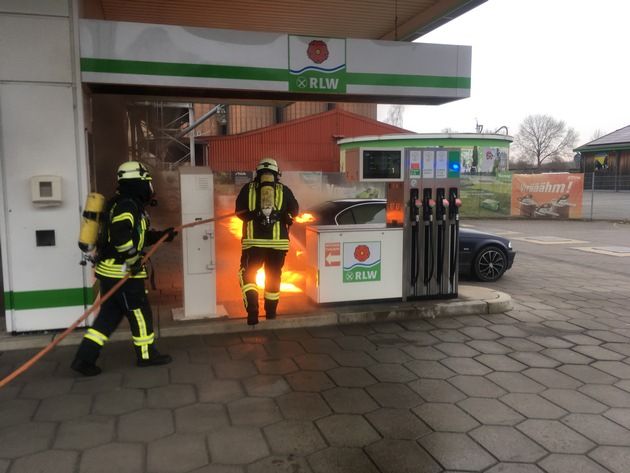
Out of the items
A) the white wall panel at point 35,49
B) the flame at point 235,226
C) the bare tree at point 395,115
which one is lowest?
the flame at point 235,226

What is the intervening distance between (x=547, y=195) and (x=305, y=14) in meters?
17.8

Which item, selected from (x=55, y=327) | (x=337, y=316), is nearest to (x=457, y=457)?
(x=337, y=316)

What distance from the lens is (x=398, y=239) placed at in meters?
6.47

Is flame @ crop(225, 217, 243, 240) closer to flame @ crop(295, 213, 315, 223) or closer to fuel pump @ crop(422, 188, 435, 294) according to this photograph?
flame @ crop(295, 213, 315, 223)

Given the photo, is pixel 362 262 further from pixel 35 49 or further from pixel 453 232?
pixel 35 49

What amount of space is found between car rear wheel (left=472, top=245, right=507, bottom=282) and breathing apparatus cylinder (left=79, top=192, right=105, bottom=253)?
21.2 feet

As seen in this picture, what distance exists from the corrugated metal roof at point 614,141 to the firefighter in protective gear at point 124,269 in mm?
47541

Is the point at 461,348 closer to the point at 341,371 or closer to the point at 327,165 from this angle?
the point at 341,371

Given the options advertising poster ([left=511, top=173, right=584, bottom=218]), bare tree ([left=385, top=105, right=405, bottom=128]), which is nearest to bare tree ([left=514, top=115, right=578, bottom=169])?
bare tree ([left=385, top=105, right=405, bottom=128])

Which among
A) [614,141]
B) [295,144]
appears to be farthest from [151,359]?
[614,141]

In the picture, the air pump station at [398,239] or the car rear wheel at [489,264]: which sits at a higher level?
the air pump station at [398,239]

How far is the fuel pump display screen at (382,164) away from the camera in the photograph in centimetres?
611

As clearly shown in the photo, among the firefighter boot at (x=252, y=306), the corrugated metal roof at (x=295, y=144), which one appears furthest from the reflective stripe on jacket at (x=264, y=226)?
the corrugated metal roof at (x=295, y=144)

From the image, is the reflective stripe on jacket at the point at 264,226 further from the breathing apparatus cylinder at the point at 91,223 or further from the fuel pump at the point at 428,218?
the breathing apparatus cylinder at the point at 91,223
